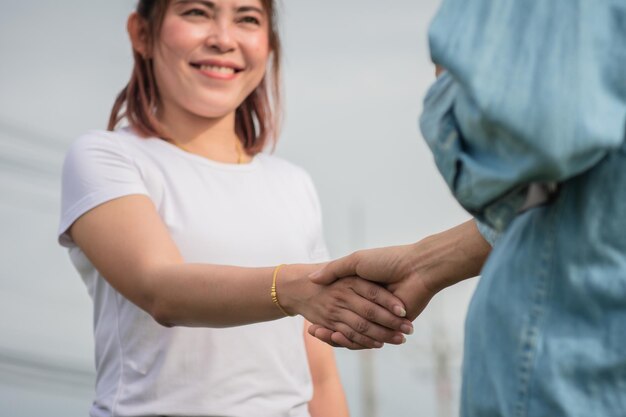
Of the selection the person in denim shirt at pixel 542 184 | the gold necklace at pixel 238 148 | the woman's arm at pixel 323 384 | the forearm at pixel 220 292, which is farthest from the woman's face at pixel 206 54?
the person in denim shirt at pixel 542 184

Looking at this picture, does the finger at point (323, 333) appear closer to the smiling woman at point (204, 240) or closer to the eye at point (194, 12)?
the smiling woman at point (204, 240)

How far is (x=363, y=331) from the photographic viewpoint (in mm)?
2953

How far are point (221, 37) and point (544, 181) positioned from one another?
1942mm

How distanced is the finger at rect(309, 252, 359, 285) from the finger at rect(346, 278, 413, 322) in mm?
32

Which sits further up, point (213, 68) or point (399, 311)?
point (213, 68)

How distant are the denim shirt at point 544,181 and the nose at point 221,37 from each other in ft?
5.70

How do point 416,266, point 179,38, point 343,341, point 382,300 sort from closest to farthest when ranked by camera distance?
1. point 416,266
2. point 382,300
3. point 343,341
4. point 179,38

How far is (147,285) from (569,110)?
1691 millimetres

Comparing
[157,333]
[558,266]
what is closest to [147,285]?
[157,333]

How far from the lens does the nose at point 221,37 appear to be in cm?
340

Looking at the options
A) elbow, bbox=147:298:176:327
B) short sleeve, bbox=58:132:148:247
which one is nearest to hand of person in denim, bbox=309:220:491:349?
elbow, bbox=147:298:176:327

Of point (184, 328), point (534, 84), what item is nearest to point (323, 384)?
point (184, 328)

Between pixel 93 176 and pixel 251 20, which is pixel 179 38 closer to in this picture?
pixel 251 20

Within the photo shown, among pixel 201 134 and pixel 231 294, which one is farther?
pixel 201 134
